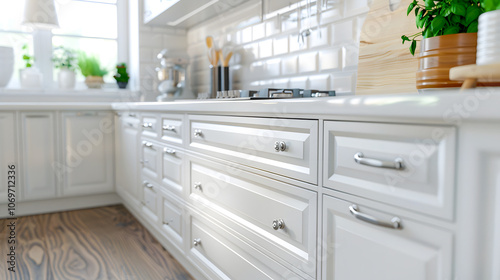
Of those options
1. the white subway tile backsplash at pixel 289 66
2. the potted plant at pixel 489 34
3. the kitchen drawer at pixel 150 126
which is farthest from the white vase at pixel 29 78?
the potted plant at pixel 489 34

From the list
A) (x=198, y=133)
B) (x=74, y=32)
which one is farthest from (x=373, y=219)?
(x=74, y=32)

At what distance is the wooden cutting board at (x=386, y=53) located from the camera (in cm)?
141

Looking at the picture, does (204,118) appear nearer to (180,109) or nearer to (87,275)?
(180,109)

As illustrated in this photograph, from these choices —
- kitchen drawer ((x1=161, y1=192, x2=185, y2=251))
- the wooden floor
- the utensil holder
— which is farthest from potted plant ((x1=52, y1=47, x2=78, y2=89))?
kitchen drawer ((x1=161, y1=192, x2=185, y2=251))

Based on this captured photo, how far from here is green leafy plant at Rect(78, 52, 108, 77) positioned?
3742 millimetres

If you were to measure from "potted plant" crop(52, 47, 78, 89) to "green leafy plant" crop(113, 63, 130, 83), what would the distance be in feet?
1.19

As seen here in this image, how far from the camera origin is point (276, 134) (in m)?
1.24

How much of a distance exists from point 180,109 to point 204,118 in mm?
250

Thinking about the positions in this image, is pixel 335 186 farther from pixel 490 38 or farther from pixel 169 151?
pixel 169 151

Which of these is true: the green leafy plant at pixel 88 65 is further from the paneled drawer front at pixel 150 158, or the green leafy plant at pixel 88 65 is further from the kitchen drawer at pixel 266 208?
the kitchen drawer at pixel 266 208

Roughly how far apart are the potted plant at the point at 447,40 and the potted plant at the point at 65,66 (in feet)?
10.8

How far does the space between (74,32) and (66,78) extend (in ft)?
1.53

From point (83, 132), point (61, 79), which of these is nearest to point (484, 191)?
point (83, 132)

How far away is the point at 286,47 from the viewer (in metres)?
2.23
